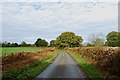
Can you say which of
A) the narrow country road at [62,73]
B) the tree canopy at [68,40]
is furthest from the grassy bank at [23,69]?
the tree canopy at [68,40]

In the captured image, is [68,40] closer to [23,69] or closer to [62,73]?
[23,69]

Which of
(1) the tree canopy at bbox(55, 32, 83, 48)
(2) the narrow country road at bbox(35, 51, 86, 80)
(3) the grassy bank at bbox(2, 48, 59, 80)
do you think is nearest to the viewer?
(3) the grassy bank at bbox(2, 48, 59, 80)

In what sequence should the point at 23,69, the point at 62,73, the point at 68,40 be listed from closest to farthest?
the point at 62,73 → the point at 23,69 → the point at 68,40

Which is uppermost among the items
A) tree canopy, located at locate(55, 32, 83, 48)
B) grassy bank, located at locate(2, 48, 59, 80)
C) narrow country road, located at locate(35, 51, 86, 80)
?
tree canopy, located at locate(55, 32, 83, 48)

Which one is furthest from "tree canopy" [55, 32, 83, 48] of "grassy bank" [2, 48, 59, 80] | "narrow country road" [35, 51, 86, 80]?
"narrow country road" [35, 51, 86, 80]

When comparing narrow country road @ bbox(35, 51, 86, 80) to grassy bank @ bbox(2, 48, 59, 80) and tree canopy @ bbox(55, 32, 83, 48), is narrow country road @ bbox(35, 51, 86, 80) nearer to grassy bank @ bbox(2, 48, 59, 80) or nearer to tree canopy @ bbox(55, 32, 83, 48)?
grassy bank @ bbox(2, 48, 59, 80)

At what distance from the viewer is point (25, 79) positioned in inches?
626

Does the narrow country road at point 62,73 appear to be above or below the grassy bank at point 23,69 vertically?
below

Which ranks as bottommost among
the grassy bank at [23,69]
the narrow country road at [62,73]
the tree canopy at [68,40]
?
the narrow country road at [62,73]

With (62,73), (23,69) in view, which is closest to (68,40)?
(23,69)

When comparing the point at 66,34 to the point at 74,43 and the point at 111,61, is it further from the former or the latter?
the point at 111,61

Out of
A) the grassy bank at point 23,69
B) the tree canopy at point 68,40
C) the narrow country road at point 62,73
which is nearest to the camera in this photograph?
the grassy bank at point 23,69

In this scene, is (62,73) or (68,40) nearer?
(62,73)

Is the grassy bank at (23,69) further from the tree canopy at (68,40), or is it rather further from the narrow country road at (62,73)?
the tree canopy at (68,40)
